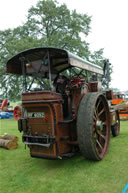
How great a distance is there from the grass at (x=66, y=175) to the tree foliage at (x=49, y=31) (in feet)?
47.2

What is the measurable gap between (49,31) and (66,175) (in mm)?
17866

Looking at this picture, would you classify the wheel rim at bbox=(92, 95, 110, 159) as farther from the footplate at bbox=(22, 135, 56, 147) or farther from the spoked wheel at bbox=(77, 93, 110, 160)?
the footplate at bbox=(22, 135, 56, 147)

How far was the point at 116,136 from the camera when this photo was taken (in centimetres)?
599

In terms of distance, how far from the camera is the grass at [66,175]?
2844 mm

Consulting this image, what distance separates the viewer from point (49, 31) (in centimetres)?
1911

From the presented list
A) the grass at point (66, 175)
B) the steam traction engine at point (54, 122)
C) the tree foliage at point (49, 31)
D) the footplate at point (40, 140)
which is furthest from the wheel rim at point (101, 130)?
the tree foliage at point (49, 31)

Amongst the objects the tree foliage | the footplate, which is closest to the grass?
the footplate

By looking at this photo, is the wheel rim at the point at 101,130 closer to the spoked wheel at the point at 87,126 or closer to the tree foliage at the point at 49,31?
the spoked wheel at the point at 87,126

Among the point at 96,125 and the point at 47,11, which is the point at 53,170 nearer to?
the point at 96,125

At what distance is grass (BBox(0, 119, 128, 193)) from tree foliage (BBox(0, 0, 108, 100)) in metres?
14.4

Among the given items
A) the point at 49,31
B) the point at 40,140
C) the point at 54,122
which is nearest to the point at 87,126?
the point at 54,122

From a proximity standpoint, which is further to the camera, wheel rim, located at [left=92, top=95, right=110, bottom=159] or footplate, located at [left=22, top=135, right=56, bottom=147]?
wheel rim, located at [left=92, top=95, right=110, bottom=159]

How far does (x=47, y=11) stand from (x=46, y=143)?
57.4ft

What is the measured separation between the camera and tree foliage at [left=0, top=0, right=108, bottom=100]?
58.0ft
